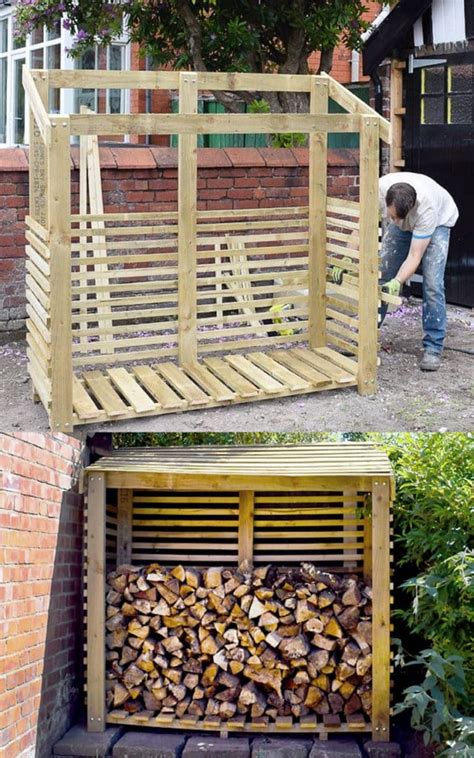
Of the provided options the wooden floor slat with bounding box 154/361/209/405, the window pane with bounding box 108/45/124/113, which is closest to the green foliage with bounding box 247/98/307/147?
the wooden floor slat with bounding box 154/361/209/405

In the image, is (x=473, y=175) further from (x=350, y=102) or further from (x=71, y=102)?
(x=71, y=102)

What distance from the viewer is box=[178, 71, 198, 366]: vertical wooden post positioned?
592cm

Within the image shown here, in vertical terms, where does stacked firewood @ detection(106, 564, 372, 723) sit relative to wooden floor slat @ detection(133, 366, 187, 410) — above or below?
below

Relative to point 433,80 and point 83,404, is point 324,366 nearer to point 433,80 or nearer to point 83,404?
point 83,404

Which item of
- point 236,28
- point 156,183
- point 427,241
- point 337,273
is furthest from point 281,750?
point 236,28

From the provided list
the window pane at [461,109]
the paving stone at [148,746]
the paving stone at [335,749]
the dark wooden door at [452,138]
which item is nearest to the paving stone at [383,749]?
the paving stone at [335,749]

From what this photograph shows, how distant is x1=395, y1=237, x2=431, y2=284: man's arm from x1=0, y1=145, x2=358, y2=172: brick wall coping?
5.81ft

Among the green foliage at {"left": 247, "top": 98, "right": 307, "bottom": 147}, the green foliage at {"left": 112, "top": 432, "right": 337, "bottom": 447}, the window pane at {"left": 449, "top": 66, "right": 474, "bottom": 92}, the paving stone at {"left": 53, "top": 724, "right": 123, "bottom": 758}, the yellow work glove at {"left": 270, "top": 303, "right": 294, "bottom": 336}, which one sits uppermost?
the window pane at {"left": 449, "top": 66, "right": 474, "bottom": 92}

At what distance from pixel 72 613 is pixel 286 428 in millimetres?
1650

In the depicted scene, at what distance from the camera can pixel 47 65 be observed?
1534 centimetres

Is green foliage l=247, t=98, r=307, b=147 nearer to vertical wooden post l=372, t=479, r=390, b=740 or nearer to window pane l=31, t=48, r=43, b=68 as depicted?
vertical wooden post l=372, t=479, r=390, b=740

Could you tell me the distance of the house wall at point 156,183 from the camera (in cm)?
737

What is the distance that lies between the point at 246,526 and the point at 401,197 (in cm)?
234

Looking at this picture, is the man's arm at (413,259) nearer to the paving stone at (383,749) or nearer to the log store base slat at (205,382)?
the log store base slat at (205,382)
